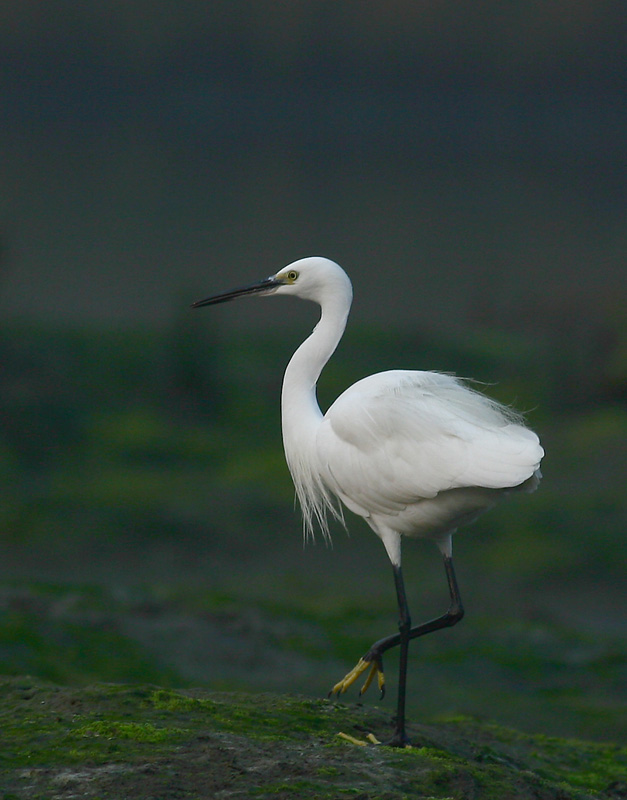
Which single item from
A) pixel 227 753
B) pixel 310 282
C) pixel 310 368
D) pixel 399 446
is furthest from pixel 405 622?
pixel 310 282

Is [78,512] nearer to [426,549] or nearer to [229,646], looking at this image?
[426,549]


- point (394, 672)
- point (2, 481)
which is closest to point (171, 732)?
point (394, 672)

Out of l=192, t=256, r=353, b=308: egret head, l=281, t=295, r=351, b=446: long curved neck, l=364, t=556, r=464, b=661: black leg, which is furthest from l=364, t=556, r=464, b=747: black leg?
l=192, t=256, r=353, b=308: egret head

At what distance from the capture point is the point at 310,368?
4477mm

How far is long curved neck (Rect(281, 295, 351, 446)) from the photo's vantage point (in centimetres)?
444

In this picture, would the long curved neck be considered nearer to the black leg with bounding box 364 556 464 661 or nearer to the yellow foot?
the black leg with bounding box 364 556 464 661

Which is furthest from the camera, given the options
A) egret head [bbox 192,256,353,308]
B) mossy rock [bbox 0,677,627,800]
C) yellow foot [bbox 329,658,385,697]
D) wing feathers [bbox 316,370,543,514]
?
egret head [bbox 192,256,353,308]

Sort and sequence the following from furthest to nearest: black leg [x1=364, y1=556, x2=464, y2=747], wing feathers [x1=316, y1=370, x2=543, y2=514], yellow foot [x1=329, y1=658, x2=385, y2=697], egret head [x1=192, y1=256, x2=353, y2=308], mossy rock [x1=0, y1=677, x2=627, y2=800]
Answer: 1. egret head [x1=192, y1=256, x2=353, y2=308]
2. yellow foot [x1=329, y1=658, x2=385, y2=697]
3. black leg [x1=364, y1=556, x2=464, y2=747]
4. wing feathers [x1=316, y1=370, x2=543, y2=514]
5. mossy rock [x1=0, y1=677, x2=627, y2=800]

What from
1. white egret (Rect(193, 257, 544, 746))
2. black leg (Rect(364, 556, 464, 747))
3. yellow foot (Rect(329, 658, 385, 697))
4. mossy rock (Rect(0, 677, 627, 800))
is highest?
white egret (Rect(193, 257, 544, 746))

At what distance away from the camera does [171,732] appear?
3539 mm

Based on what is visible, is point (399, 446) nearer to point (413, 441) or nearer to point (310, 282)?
point (413, 441)

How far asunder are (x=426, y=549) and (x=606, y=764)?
25.1ft

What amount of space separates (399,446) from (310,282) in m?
0.85

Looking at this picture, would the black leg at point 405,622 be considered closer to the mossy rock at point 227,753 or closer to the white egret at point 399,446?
the white egret at point 399,446
